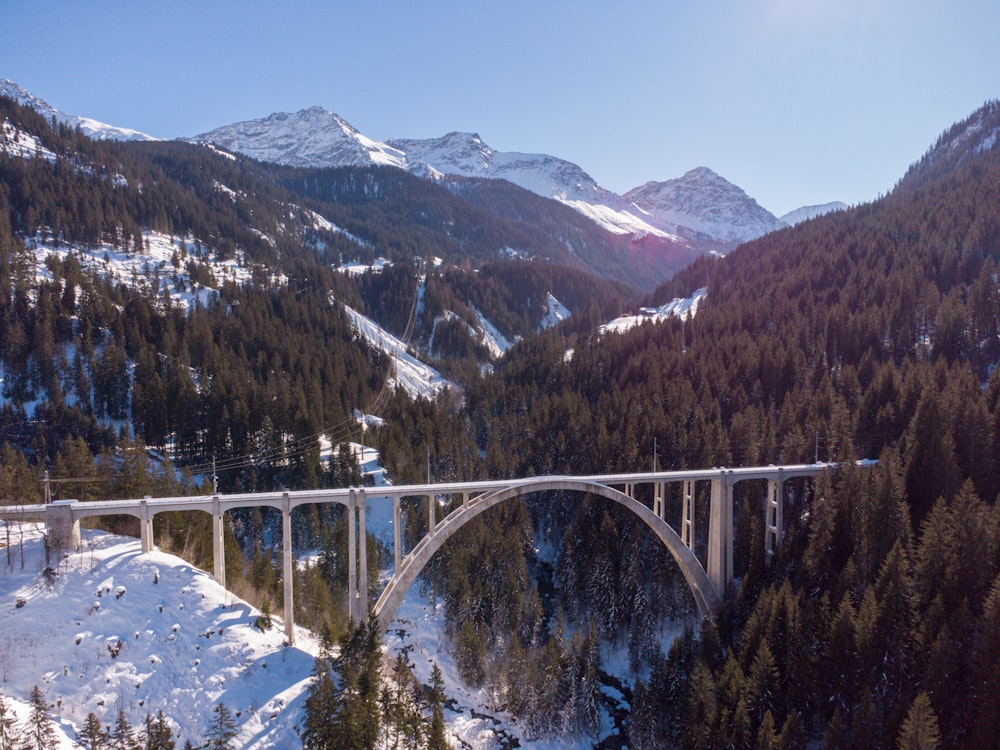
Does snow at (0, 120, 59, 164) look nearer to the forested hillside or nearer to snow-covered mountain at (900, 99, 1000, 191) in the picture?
the forested hillside

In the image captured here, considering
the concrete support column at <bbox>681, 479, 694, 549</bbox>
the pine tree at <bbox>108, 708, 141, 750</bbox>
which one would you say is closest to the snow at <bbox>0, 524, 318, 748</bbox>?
the pine tree at <bbox>108, 708, 141, 750</bbox>

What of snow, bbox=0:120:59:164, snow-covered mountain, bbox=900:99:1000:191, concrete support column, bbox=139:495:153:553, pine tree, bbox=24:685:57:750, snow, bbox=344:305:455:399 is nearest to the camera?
pine tree, bbox=24:685:57:750

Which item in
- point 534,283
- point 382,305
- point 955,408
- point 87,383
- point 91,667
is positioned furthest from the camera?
point 534,283

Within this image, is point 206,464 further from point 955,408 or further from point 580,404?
point 955,408

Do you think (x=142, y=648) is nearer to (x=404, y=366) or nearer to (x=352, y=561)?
(x=352, y=561)

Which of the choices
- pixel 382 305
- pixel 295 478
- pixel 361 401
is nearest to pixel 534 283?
pixel 382 305

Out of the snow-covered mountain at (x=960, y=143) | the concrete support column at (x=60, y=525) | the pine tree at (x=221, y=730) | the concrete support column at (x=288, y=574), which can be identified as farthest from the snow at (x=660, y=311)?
the pine tree at (x=221, y=730)
